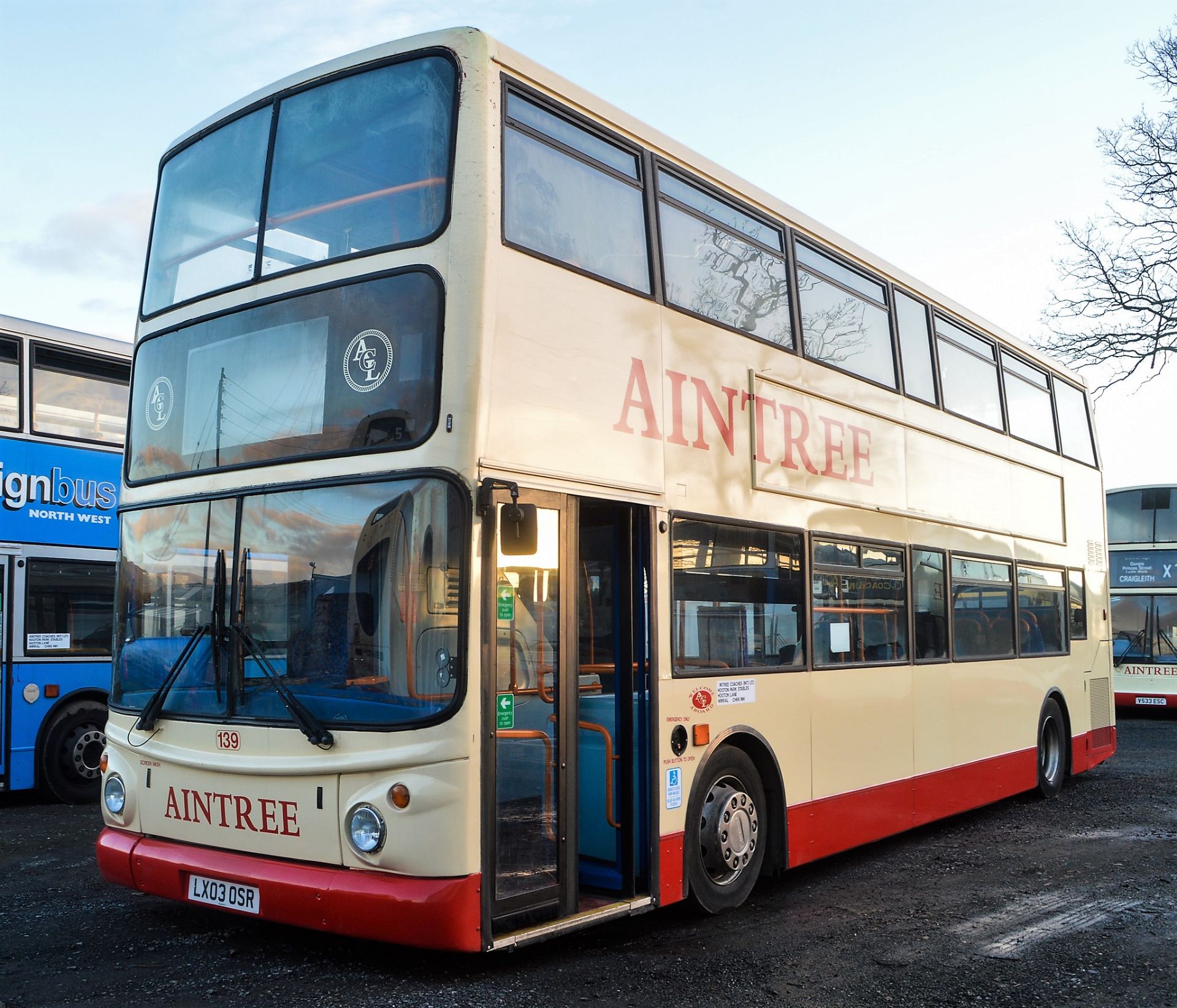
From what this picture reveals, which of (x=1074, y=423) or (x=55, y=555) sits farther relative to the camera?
(x=1074, y=423)

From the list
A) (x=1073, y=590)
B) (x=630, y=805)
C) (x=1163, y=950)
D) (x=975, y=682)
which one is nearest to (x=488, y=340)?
(x=630, y=805)

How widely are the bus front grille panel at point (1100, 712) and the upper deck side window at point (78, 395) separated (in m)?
10.6

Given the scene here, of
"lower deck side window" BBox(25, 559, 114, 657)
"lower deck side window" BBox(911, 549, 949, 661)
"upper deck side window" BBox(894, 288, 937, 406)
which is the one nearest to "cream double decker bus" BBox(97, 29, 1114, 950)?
"lower deck side window" BBox(911, 549, 949, 661)

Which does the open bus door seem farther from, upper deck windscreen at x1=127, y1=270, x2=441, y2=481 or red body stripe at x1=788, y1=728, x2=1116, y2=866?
red body stripe at x1=788, y1=728, x2=1116, y2=866

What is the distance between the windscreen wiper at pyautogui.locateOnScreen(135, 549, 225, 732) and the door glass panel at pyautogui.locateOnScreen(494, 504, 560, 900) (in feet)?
4.77

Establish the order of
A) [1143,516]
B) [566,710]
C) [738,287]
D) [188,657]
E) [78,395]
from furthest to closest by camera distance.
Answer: [1143,516] → [78,395] → [738,287] → [188,657] → [566,710]

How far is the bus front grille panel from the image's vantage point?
44.1 ft

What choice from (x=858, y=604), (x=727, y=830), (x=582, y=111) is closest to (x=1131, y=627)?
(x=858, y=604)

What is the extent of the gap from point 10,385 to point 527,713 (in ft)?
25.0

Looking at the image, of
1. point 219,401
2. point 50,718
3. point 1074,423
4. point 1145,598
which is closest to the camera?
point 219,401

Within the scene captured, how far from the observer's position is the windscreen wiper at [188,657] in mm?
5926

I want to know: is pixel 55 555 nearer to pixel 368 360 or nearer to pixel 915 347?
pixel 368 360

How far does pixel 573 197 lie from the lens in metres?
6.37

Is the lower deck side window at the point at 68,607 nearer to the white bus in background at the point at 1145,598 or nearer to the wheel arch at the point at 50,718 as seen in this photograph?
the wheel arch at the point at 50,718
